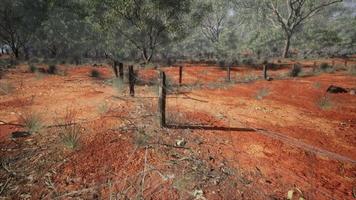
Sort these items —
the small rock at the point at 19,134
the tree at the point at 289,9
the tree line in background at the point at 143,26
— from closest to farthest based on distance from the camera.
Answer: the small rock at the point at 19,134 → the tree line in background at the point at 143,26 → the tree at the point at 289,9

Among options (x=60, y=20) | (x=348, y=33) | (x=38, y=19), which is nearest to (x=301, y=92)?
(x=60, y=20)

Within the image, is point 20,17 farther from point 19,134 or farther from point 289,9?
point 289,9

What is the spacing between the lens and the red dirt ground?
4434mm

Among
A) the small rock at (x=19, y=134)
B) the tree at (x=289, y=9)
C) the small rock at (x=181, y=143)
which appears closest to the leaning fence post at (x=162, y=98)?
the small rock at (x=181, y=143)

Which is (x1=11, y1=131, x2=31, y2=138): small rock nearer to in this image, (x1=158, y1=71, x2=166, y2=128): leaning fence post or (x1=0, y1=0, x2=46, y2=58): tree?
(x1=158, y1=71, x2=166, y2=128): leaning fence post

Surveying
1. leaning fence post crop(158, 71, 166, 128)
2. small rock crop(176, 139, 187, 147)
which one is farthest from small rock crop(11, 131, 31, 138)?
small rock crop(176, 139, 187, 147)

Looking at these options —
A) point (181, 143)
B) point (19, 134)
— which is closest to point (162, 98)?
point (181, 143)

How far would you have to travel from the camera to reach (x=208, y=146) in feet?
18.9

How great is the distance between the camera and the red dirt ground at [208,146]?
14.5 ft

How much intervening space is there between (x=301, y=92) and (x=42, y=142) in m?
11.5

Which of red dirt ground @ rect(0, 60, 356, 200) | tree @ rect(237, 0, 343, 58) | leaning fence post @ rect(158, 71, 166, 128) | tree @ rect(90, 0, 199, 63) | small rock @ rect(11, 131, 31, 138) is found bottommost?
red dirt ground @ rect(0, 60, 356, 200)

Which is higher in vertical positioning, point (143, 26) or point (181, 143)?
point (143, 26)

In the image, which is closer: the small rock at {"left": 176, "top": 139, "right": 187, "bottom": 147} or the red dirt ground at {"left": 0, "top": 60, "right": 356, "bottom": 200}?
the red dirt ground at {"left": 0, "top": 60, "right": 356, "bottom": 200}

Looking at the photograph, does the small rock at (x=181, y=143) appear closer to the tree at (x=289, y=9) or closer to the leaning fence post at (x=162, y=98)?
the leaning fence post at (x=162, y=98)
